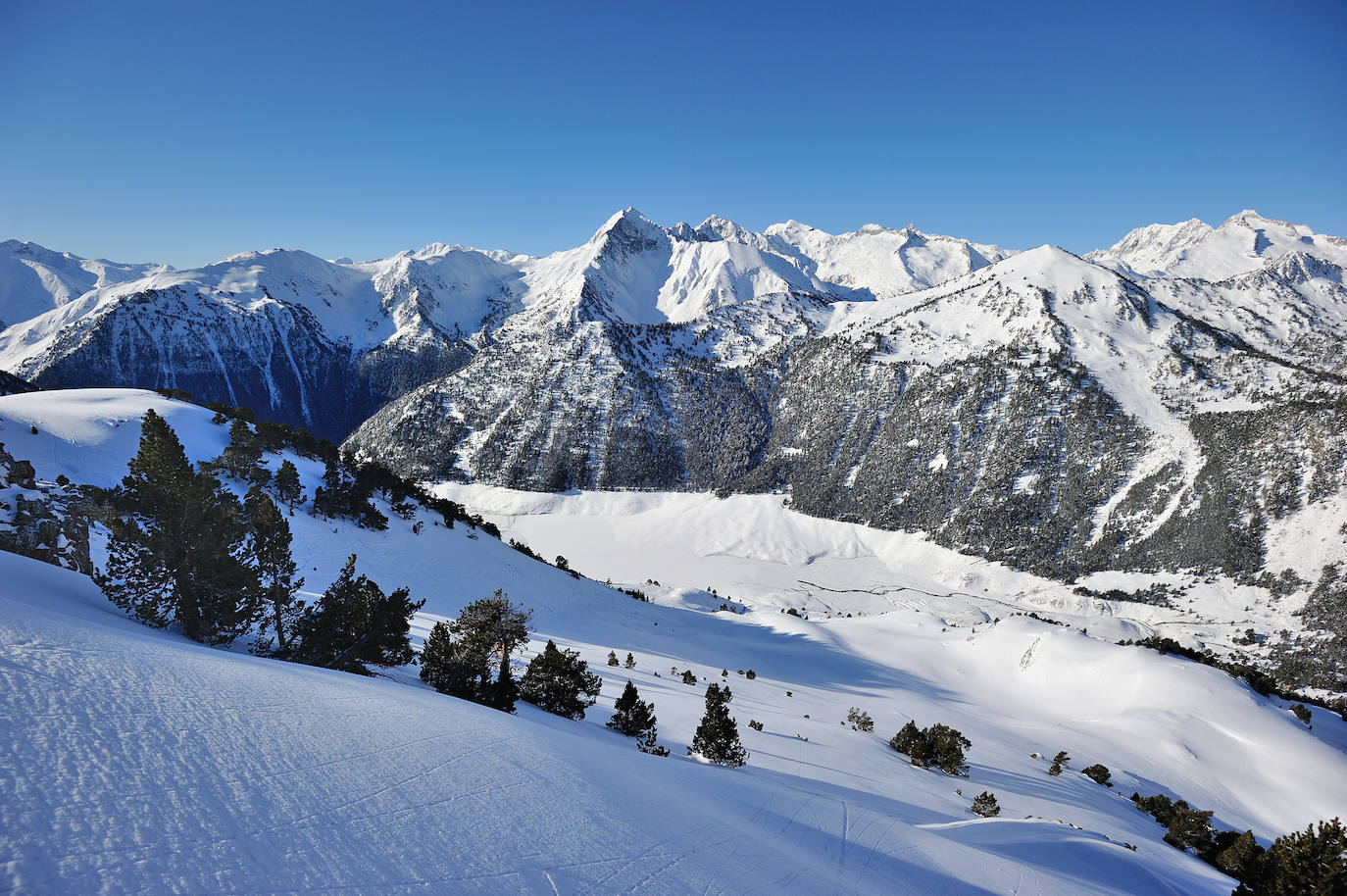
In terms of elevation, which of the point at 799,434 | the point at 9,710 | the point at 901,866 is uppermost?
the point at 799,434

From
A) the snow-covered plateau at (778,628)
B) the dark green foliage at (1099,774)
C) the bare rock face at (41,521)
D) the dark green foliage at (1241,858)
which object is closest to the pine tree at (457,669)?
the snow-covered plateau at (778,628)

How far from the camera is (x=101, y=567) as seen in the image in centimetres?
2077

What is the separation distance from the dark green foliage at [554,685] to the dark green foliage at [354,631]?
3890 millimetres

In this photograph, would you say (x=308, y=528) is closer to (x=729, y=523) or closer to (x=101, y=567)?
(x=101, y=567)

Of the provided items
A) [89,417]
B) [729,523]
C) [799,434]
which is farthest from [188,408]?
[799,434]

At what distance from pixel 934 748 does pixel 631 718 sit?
45.5 ft

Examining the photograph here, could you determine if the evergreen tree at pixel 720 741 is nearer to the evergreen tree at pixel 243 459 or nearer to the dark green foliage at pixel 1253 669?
the evergreen tree at pixel 243 459

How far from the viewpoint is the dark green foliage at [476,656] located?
1578 centimetres

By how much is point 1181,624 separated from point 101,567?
369 ft

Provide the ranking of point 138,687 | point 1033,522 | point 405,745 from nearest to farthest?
point 138,687
point 405,745
point 1033,522

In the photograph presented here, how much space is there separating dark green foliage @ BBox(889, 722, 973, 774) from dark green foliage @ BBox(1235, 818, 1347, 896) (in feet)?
27.3

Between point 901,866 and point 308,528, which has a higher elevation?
point 901,866

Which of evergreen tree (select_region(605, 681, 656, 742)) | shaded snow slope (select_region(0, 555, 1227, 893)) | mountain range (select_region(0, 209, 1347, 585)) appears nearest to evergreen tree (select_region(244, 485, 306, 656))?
shaded snow slope (select_region(0, 555, 1227, 893))

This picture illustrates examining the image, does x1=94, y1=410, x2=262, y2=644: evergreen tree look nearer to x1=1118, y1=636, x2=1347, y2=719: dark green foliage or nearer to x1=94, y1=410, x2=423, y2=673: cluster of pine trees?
x1=94, y1=410, x2=423, y2=673: cluster of pine trees
